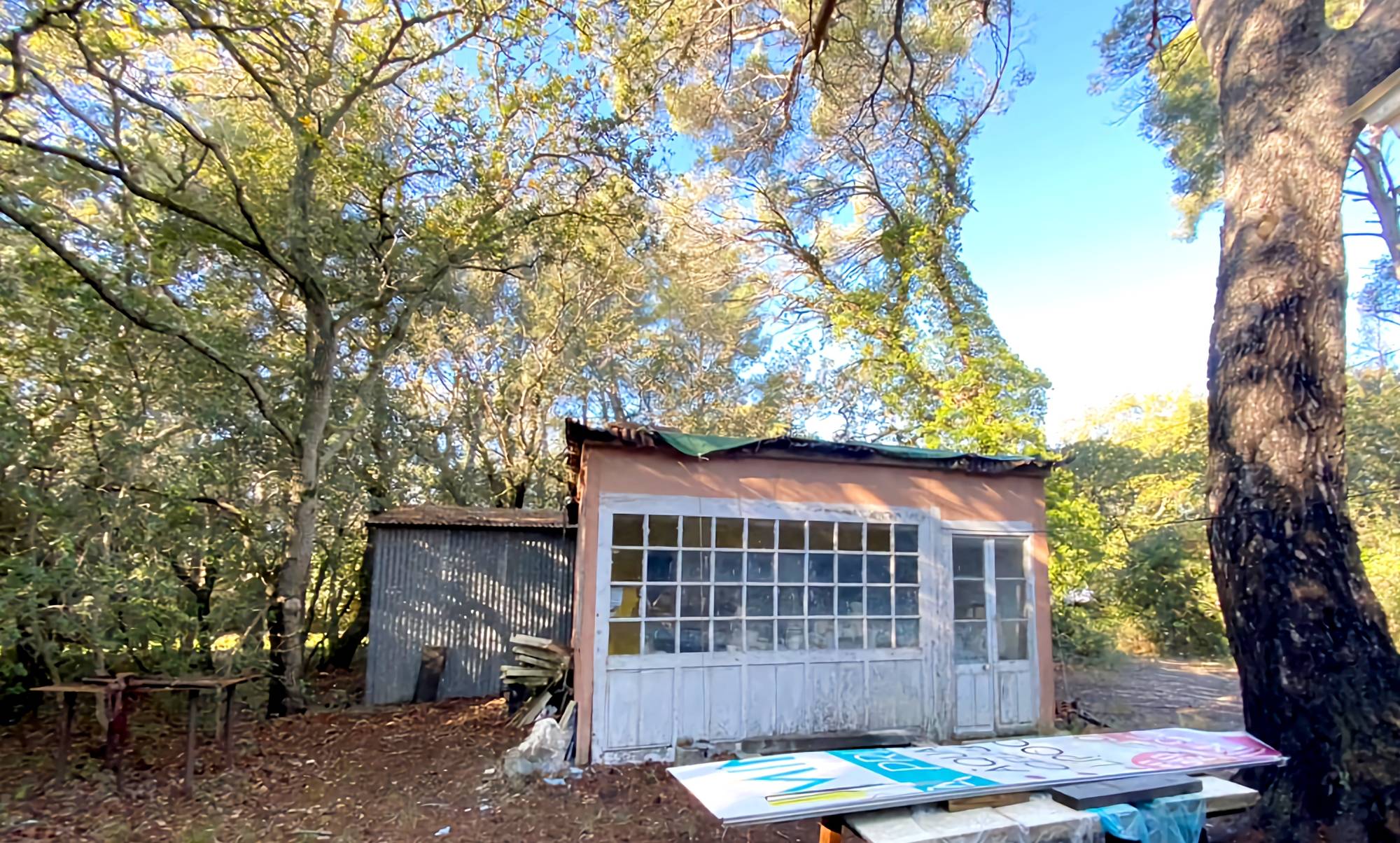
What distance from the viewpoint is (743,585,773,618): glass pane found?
6316 millimetres

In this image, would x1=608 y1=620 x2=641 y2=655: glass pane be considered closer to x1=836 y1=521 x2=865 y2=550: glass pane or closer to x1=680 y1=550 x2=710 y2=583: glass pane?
x1=680 y1=550 x2=710 y2=583: glass pane

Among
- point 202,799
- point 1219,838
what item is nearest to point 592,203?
point 202,799

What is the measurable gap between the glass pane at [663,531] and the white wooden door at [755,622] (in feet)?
0.04

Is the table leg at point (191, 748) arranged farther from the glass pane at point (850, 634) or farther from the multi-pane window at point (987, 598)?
the multi-pane window at point (987, 598)

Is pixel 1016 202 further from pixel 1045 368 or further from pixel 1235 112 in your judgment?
pixel 1235 112

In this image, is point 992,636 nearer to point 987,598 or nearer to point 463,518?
point 987,598

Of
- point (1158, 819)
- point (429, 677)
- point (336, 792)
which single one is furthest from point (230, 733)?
point (1158, 819)

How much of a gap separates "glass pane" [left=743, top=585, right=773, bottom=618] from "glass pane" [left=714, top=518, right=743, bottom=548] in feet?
1.45

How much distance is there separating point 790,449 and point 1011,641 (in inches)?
126

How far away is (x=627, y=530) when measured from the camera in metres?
6.02

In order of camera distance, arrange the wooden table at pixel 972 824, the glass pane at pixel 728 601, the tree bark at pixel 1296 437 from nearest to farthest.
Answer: the wooden table at pixel 972 824 < the tree bark at pixel 1296 437 < the glass pane at pixel 728 601

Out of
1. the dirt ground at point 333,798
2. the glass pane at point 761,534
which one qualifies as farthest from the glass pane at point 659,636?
the glass pane at point 761,534

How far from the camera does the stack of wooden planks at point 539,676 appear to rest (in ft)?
23.6

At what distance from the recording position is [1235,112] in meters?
4.89
